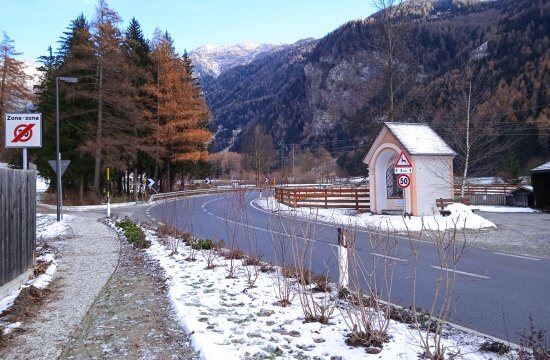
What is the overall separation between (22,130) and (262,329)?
7.85 meters

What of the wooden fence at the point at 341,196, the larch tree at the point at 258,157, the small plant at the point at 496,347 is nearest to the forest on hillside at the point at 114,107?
the larch tree at the point at 258,157

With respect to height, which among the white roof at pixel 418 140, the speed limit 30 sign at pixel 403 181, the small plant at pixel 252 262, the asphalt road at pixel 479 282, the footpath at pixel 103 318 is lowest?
the asphalt road at pixel 479 282

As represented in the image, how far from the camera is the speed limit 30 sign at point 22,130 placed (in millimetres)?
10367

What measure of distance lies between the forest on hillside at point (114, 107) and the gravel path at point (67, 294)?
63.4ft

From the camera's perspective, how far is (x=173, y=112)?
43.0m

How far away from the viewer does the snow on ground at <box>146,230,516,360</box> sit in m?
4.65

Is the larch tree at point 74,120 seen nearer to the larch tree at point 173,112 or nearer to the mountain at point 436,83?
the larch tree at point 173,112

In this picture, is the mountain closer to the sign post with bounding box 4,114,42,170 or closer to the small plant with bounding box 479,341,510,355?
the sign post with bounding box 4,114,42,170

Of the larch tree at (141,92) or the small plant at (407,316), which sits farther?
the larch tree at (141,92)

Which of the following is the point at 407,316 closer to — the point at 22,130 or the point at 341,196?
the point at 22,130

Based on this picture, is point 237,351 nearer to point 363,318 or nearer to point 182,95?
point 363,318

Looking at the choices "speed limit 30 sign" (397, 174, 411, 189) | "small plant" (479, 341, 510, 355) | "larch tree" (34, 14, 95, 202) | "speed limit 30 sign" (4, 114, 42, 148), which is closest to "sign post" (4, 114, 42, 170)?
"speed limit 30 sign" (4, 114, 42, 148)

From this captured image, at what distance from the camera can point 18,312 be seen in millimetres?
6152

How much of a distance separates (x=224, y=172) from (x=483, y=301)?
103 m
